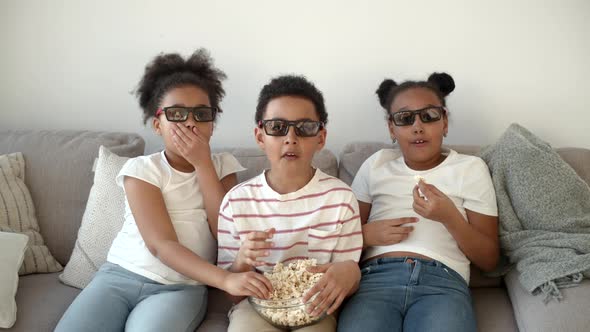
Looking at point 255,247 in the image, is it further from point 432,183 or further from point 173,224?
point 432,183

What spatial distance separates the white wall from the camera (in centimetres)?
248

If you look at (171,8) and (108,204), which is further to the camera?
(171,8)

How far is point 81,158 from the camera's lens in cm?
231

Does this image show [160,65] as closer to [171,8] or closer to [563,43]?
[171,8]

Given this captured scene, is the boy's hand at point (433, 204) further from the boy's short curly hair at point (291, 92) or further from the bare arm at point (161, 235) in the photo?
the bare arm at point (161, 235)

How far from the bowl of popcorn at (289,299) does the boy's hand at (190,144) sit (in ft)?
1.83

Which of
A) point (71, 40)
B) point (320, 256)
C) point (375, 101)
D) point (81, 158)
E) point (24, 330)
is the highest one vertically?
point (71, 40)

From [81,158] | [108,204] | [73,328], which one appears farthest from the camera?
[81,158]

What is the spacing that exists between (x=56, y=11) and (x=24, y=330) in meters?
1.54

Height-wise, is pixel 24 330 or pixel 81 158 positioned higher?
pixel 81 158

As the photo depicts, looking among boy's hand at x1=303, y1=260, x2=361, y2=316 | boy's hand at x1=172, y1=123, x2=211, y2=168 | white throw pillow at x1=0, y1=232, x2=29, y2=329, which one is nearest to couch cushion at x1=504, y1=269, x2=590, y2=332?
boy's hand at x1=303, y1=260, x2=361, y2=316

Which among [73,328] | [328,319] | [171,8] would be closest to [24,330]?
[73,328]

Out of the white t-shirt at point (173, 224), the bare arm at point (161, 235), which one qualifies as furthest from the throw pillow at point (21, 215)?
the bare arm at point (161, 235)

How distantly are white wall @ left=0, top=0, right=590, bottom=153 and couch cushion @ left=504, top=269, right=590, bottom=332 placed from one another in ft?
3.24
